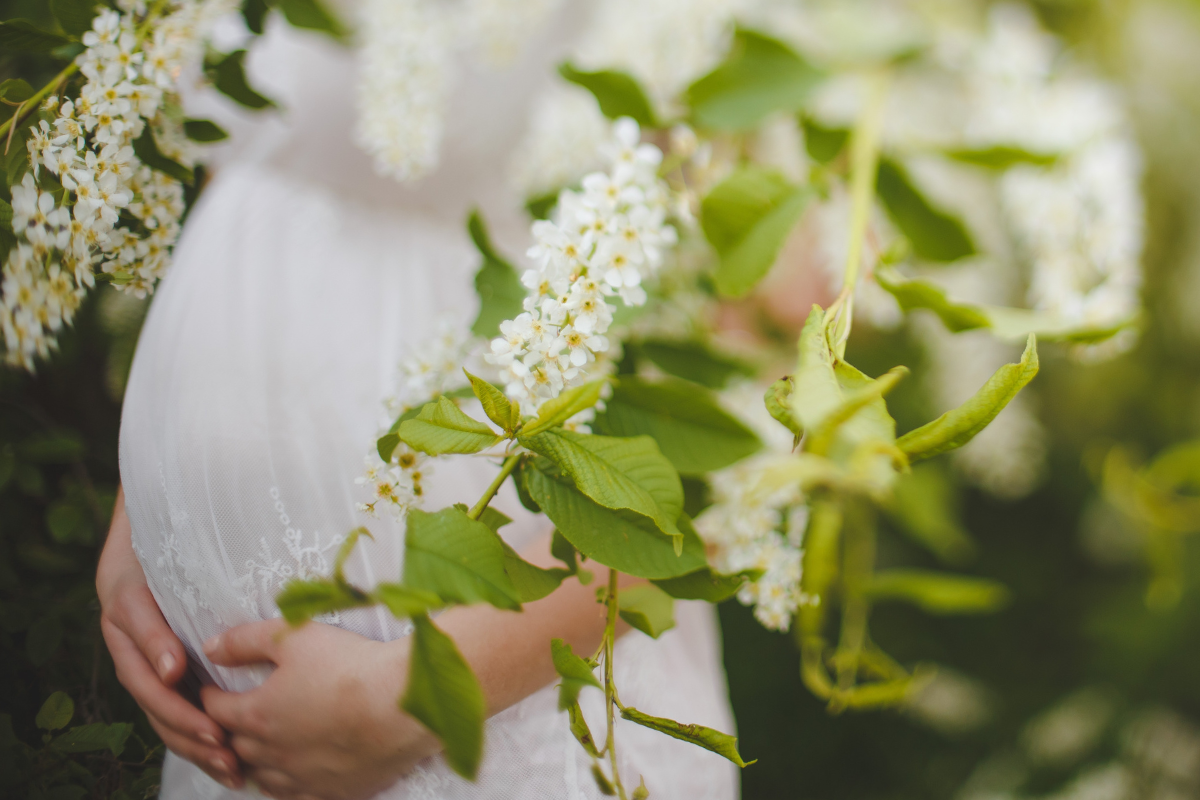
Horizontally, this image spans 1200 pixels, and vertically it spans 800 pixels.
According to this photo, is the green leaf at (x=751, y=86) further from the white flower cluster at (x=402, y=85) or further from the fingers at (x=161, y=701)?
the fingers at (x=161, y=701)

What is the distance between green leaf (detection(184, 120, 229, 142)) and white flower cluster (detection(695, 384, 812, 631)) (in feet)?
1.22

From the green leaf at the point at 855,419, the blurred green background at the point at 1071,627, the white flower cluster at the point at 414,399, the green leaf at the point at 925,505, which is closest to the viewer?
the green leaf at the point at 855,419

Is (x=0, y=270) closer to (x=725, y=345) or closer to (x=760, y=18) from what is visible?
(x=725, y=345)

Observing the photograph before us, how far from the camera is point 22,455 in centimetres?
41

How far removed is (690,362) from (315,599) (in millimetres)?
346

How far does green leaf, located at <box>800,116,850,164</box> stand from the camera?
57cm

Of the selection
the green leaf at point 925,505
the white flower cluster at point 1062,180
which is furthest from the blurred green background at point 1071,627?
the white flower cluster at point 1062,180

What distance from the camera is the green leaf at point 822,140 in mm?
572

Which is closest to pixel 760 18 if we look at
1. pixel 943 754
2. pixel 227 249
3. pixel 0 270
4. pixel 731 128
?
pixel 731 128

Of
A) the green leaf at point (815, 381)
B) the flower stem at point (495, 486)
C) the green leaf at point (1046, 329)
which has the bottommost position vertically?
the flower stem at point (495, 486)

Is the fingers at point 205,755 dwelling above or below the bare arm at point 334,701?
below

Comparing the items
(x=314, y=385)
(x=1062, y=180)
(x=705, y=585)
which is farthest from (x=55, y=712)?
(x=1062, y=180)

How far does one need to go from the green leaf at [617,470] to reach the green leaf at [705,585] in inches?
1.8

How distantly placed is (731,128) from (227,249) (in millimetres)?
435
